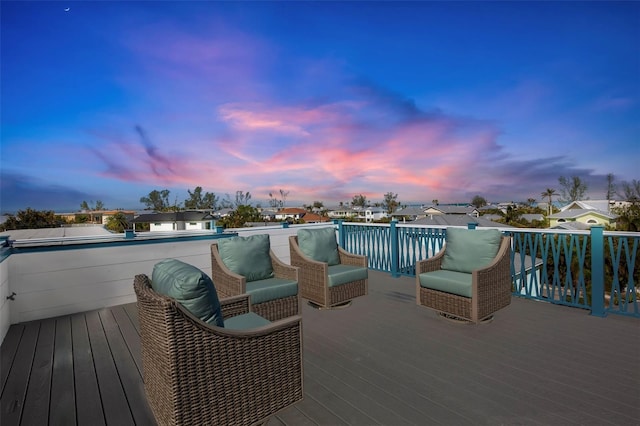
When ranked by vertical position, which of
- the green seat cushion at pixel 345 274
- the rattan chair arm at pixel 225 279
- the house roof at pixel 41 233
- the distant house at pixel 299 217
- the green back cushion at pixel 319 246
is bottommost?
the distant house at pixel 299 217

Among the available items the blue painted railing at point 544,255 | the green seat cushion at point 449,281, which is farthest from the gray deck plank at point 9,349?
the blue painted railing at point 544,255

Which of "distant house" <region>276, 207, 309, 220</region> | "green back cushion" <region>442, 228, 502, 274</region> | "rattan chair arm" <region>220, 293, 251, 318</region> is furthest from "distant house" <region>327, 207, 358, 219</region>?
"rattan chair arm" <region>220, 293, 251, 318</region>

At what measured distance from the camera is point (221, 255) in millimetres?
3180

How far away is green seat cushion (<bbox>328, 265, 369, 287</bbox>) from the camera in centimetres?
341

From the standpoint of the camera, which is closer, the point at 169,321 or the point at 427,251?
the point at 169,321

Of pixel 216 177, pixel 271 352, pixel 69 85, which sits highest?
pixel 69 85

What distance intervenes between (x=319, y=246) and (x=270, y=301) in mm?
1123

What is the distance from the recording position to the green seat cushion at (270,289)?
9.19 feet

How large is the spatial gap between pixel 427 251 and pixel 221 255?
308 cm

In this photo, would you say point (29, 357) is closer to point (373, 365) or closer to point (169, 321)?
point (169, 321)

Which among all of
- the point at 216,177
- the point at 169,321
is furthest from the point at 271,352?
the point at 216,177

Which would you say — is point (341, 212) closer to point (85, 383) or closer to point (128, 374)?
point (128, 374)

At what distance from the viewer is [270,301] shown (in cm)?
287

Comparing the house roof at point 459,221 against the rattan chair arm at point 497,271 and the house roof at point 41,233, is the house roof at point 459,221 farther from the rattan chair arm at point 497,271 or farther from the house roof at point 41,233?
the house roof at point 41,233
